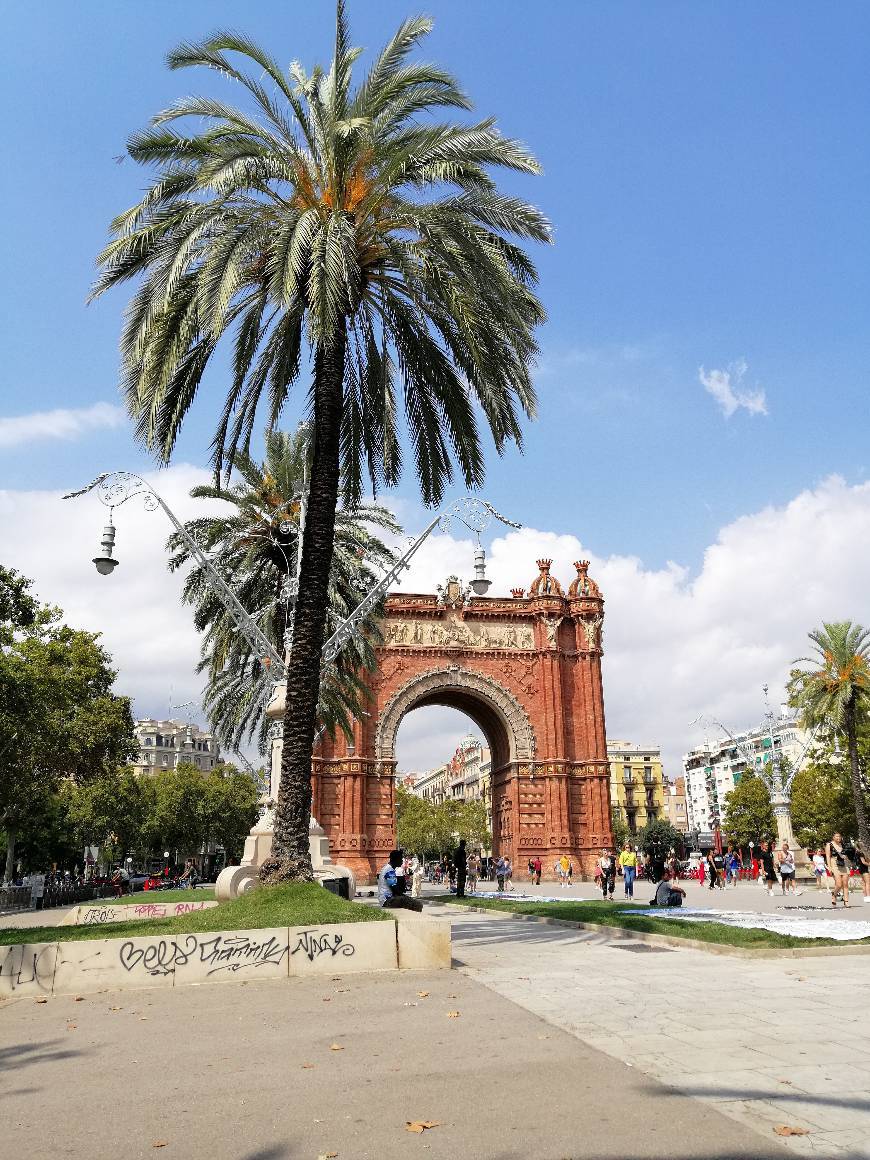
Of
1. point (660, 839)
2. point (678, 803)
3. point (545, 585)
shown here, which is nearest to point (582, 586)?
point (545, 585)

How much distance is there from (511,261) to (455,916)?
1587 cm

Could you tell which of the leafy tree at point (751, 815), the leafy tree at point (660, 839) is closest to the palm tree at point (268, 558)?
the leafy tree at point (751, 815)

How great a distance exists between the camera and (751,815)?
78.2 metres

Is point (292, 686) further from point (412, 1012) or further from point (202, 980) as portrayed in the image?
point (412, 1012)

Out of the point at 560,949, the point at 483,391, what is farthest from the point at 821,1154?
the point at 483,391

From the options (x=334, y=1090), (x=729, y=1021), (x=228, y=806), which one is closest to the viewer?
(x=334, y=1090)

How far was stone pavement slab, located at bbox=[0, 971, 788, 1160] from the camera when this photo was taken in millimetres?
4547

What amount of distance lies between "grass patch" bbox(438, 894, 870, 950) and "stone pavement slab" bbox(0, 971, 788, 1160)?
544 centimetres

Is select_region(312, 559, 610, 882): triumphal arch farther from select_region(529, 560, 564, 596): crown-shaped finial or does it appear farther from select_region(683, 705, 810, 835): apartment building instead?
select_region(683, 705, 810, 835): apartment building

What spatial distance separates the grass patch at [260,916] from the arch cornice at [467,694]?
30726mm

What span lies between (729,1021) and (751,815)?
77.5m

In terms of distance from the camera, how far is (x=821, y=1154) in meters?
4.21

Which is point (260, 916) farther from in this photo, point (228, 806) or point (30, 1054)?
point (228, 806)

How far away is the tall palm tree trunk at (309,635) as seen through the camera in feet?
42.2
